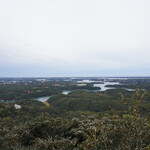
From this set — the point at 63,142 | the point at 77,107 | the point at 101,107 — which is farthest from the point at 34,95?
the point at 63,142

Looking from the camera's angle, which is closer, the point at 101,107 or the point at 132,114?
the point at 132,114

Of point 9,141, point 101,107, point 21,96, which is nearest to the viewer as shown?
point 9,141

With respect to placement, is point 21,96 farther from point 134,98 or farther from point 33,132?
point 134,98

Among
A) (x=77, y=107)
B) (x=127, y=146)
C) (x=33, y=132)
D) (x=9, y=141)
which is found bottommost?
(x=77, y=107)

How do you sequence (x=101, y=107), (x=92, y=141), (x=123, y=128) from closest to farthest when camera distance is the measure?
(x=92, y=141) → (x=123, y=128) → (x=101, y=107)

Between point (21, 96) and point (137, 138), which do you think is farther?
point (21, 96)

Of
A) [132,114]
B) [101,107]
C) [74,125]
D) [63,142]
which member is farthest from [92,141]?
[101,107]

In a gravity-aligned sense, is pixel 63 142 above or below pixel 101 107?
above

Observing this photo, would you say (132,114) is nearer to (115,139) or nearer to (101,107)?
(115,139)

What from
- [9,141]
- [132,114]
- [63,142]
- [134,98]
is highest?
[134,98]
